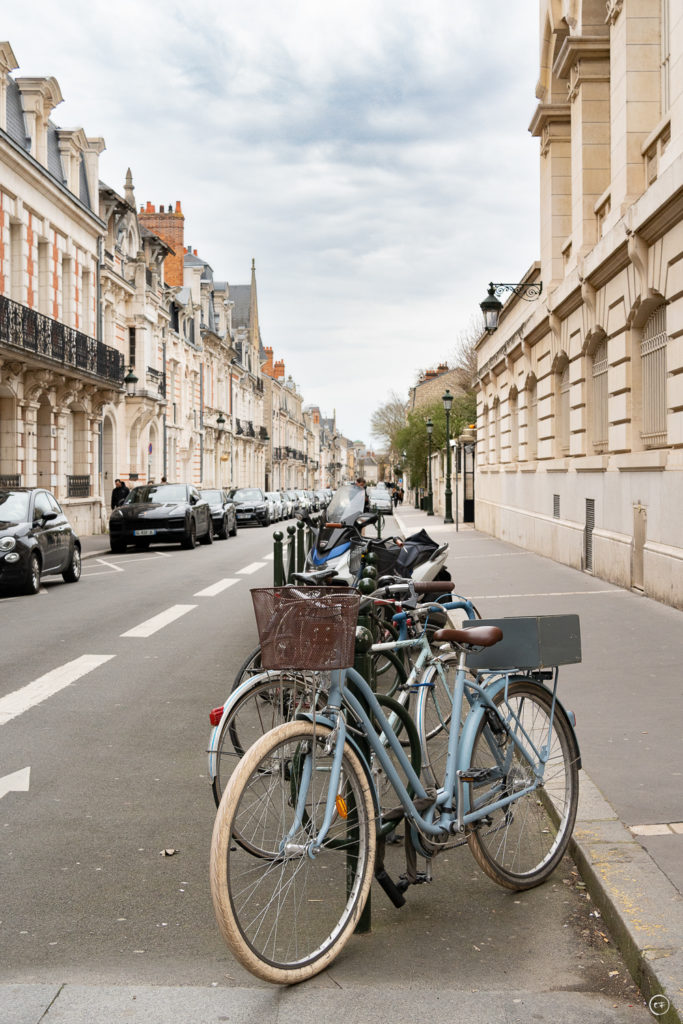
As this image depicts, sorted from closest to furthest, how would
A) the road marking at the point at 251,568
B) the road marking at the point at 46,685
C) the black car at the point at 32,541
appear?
the road marking at the point at 46,685, the black car at the point at 32,541, the road marking at the point at 251,568

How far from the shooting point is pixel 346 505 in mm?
11312

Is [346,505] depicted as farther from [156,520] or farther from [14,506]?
[156,520]

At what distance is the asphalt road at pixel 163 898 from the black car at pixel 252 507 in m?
34.7

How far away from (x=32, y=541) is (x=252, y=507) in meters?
27.5

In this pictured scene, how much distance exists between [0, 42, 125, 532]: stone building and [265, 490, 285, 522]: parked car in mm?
12198

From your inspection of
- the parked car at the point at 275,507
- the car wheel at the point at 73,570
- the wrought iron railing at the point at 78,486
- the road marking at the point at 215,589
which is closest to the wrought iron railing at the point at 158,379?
the parked car at the point at 275,507

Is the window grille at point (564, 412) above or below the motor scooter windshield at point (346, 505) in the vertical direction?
above

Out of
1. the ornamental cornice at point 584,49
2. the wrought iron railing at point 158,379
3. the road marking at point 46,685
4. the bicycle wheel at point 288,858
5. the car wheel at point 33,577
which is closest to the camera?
the bicycle wheel at point 288,858

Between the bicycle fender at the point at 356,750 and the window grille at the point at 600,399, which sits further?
the window grille at the point at 600,399

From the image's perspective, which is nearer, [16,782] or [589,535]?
[16,782]

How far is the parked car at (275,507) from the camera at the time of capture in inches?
1863

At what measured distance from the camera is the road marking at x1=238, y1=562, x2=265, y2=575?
18.4 metres

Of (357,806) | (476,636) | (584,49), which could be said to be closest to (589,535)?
(584,49)

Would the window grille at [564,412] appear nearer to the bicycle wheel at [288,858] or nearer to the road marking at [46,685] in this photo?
the road marking at [46,685]
